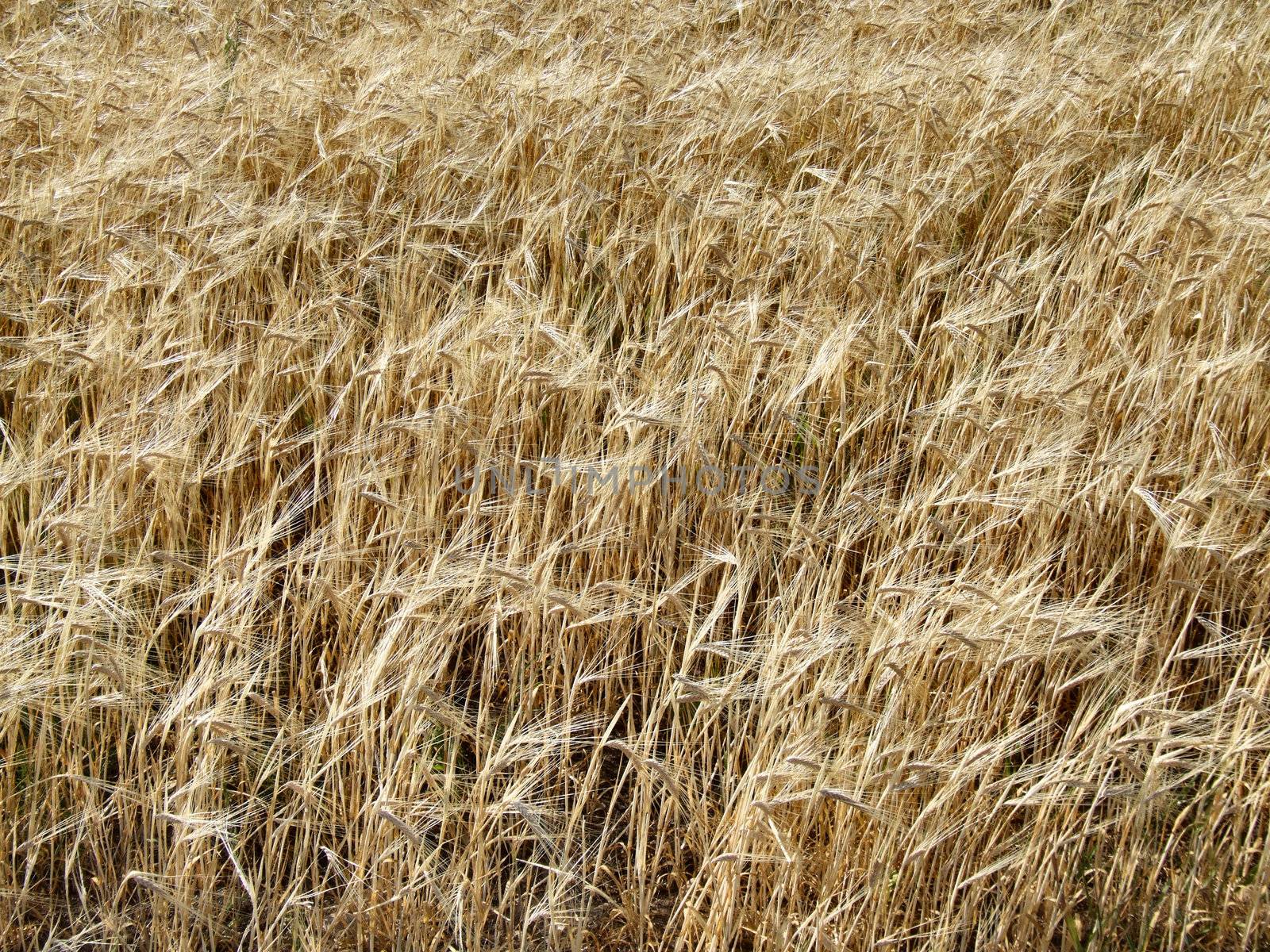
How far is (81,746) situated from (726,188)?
6.44 feet

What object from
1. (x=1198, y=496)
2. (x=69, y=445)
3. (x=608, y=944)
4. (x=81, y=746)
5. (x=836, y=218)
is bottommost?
(x=608, y=944)

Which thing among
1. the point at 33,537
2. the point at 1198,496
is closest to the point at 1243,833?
the point at 1198,496

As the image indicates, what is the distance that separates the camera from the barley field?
4.63 feet

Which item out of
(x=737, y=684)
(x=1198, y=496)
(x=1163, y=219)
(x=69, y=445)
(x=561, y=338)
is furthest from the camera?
(x=1163, y=219)

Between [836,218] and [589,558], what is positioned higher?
[836,218]

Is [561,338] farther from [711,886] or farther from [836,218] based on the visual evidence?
[711,886]

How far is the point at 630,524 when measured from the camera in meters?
1.80

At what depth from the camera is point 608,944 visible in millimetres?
1521

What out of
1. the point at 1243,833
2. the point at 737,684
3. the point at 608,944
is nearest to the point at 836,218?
the point at 737,684

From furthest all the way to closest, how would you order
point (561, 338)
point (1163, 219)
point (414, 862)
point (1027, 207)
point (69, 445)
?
point (1027, 207) → point (1163, 219) → point (561, 338) → point (69, 445) → point (414, 862)

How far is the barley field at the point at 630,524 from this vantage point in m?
1.41

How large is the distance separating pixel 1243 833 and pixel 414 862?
1.21 m

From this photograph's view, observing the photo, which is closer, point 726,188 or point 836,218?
point 836,218

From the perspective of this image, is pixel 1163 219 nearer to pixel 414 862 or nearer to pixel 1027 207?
pixel 1027 207
